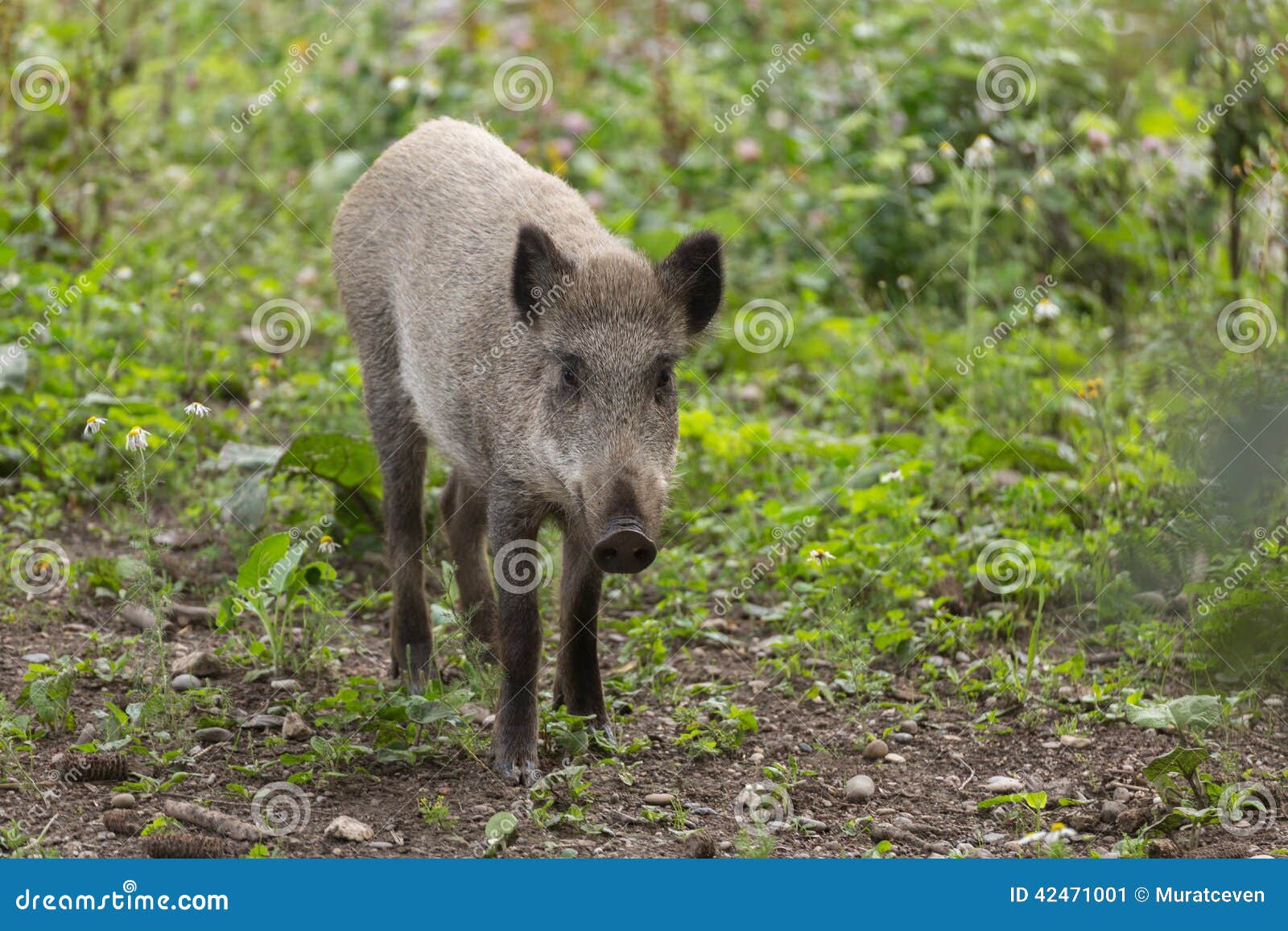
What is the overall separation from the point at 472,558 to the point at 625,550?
1.95m

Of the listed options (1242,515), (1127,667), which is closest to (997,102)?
(1242,515)

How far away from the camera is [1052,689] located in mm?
5715

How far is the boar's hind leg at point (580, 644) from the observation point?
549 centimetres

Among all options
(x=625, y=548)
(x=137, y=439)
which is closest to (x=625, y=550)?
(x=625, y=548)

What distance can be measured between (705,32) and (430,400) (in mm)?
7396

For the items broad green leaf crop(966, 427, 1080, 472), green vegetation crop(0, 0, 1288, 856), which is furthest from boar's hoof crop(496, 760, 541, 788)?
broad green leaf crop(966, 427, 1080, 472)

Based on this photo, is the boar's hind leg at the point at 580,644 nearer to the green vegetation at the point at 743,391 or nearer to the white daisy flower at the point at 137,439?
the green vegetation at the point at 743,391

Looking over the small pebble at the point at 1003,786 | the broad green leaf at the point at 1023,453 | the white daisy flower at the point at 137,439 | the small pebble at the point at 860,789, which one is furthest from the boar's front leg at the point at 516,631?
the broad green leaf at the point at 1023,453

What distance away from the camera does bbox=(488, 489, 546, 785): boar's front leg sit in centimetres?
514

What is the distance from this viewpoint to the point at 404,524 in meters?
6.27

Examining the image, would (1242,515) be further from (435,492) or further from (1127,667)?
(435,492)

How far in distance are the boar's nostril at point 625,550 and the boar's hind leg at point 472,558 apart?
5.89 feet

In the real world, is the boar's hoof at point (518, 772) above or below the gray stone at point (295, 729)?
below

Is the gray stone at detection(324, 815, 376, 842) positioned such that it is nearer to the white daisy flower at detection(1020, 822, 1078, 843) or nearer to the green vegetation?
the green vegetation
